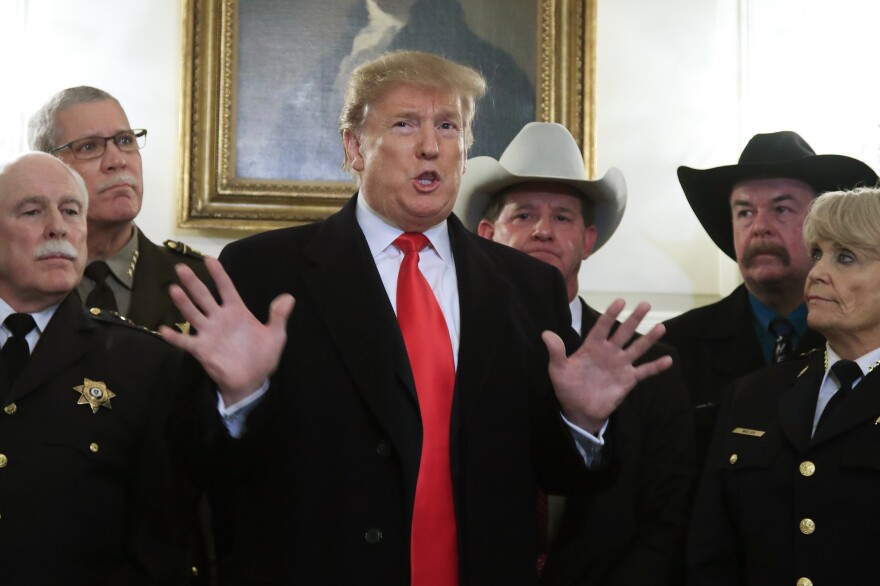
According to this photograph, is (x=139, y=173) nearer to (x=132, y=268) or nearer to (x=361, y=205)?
(x=132, y=268)

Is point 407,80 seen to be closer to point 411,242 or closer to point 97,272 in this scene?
point 411,242

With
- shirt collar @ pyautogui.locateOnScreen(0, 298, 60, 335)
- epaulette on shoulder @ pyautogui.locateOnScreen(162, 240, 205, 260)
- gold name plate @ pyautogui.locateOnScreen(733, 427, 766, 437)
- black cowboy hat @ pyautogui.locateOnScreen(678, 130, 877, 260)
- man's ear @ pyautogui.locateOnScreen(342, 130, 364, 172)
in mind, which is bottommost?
gold name plate @ pyautogui.locateOnScreen(733, 427, 766, 437)

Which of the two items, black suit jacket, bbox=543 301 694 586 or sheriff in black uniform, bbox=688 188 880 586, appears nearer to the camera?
sheriff in black uniform, bbox=688 188 880 586

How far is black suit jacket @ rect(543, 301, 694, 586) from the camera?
2838 mm

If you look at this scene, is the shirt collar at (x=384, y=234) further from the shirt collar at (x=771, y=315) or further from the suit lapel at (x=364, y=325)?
the shirt collar at (x=771, y=315)

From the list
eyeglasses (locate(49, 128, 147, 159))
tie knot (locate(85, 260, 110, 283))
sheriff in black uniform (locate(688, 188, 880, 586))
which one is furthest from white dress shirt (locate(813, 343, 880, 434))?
eyeglasses (locate(49, 128, 147, 159))

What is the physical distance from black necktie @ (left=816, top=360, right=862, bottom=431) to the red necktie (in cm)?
98

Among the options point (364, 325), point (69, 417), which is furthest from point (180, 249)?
point (364, 325)

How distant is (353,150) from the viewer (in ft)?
8.23

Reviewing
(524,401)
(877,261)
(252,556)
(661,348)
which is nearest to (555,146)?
(661,348)

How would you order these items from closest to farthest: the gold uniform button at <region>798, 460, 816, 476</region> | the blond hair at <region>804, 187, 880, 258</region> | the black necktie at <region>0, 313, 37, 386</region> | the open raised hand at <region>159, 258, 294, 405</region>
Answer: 1. the open raised hand at <region>159, 258, 294, 405</region>
2. the black necktie at <region>0, 313, 37, 386</region>
3. the gold uniform button at <region>798, 460, 816, 476</region>
4. the blond hair at <region>804, 187, 880, 258</region>

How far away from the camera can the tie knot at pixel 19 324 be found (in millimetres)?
2512

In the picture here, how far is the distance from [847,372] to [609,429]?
75 centimetres

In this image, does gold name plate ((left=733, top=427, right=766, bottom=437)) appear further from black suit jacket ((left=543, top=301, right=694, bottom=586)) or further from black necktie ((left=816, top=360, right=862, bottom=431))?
black suit jacket ((left=543, top=301, right=694, bottom=586))
